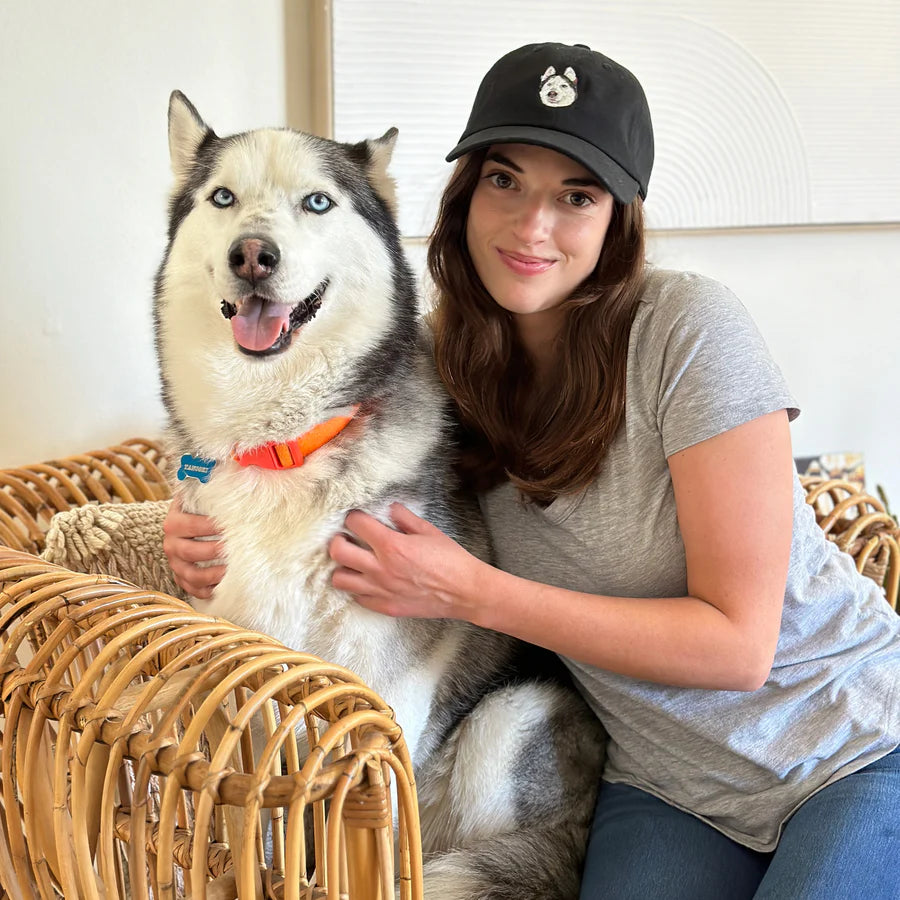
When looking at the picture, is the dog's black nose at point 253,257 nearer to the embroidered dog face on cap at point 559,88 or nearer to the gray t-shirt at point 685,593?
the embroidered dog face on cap at point 559,88

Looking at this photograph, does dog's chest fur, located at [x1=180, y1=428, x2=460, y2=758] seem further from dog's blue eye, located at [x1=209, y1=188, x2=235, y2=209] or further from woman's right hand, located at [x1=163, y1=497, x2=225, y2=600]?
dog's blue eye, located at [x1=209, y1=188, x2=235, y2=209]

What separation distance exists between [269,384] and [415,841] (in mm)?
648

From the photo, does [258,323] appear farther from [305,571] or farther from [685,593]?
[685,593]

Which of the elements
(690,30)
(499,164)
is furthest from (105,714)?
(690,30)

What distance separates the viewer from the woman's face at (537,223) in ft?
4.02

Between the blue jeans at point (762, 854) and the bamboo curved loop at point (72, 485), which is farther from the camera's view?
the bamboo curved loop at point (72, 485)

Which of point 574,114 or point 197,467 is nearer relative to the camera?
point 574,114

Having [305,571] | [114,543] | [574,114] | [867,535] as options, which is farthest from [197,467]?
[867,535]

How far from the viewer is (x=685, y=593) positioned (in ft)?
4.34

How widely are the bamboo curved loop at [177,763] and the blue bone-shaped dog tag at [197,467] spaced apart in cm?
31

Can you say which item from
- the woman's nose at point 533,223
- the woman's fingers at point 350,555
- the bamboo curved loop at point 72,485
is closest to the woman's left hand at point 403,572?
the woman's fingers at point 350,555

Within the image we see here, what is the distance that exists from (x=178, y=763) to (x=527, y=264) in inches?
32.2

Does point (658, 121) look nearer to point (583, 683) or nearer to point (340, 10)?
point (340, 10)

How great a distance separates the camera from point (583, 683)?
4.77ft
